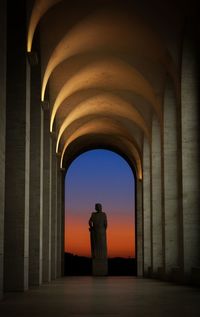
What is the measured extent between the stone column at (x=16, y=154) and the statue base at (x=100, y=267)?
21353 millimetres

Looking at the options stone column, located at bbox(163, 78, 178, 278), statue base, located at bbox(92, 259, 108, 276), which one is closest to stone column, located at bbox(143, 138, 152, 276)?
statue base, located at bbox(92, 259, 108, 276)

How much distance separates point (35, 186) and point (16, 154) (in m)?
4.49

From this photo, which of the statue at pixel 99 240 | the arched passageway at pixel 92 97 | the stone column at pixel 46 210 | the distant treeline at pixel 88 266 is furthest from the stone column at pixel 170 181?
the distant treeline at pixel 88 266

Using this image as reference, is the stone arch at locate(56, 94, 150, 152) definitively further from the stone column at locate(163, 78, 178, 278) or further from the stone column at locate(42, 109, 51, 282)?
the stone column at locate(42, 109, 51, 282)

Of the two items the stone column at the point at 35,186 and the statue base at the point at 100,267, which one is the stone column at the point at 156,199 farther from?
the stone column at the point at 35,186

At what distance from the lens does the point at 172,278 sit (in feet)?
73.3

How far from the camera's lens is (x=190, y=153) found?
20.1 meters

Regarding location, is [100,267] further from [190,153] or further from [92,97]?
[190,153]

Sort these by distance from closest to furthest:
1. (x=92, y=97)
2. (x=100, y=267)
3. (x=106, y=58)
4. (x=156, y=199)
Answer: (x=106, y=58), (x=92, y=97), (x=156, y=199), (x=100, y=267)

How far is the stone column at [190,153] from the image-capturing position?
19.7m

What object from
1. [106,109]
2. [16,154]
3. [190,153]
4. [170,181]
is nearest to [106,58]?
[170,181]

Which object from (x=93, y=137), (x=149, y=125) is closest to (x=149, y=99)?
(x=149, y=125)

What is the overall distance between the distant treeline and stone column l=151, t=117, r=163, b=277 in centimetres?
2313

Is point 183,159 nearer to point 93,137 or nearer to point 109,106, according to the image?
point 109,106
